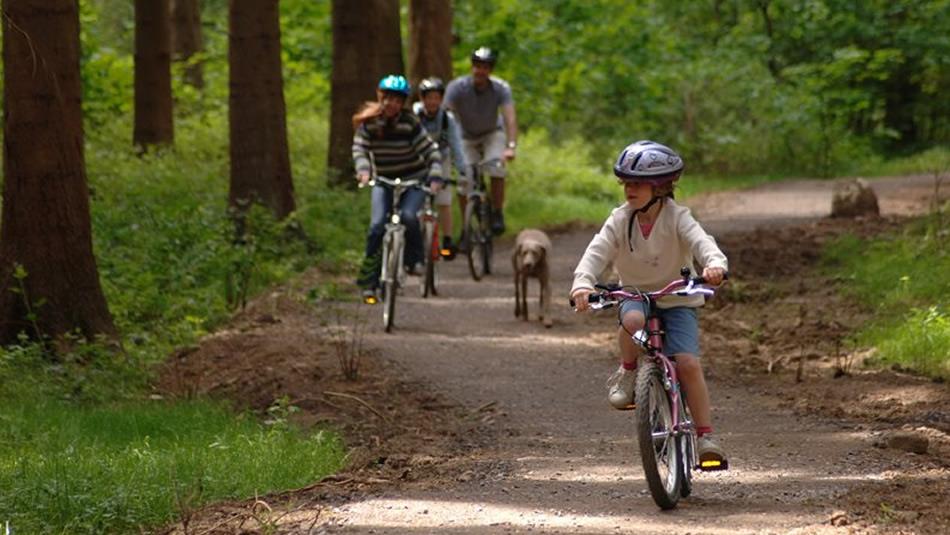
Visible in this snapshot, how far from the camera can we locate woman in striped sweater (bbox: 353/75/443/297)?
14742 mm

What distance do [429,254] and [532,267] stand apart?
137cm

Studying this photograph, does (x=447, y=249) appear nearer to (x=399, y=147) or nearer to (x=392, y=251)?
(x=399, y=147)

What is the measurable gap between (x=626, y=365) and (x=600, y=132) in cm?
3318

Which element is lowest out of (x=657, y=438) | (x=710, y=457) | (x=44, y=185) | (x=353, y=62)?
(x=710, y=457)

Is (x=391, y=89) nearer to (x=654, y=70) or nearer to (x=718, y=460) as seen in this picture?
(x=718, y=460)

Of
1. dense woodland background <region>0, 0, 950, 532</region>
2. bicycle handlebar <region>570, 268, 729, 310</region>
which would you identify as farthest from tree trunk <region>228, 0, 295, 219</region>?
bicycle handlebar <region>570, 268, 729, 310</region>

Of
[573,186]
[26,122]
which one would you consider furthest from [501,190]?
[573,186]

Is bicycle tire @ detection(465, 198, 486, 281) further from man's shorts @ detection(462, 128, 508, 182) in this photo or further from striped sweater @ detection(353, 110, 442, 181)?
striped sweater @ detection(353, 110, 442, 181)

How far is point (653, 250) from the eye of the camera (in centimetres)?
803

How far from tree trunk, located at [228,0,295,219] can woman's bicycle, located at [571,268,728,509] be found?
1153 cm

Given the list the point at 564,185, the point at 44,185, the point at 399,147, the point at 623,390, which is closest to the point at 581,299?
the point at 623,390

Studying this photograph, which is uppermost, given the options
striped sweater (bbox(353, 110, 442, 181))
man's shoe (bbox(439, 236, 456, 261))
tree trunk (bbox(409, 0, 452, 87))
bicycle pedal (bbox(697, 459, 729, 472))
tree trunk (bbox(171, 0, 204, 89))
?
tree trunk (bbox(171, 0, 204, 89))

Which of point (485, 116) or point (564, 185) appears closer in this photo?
point (485, 116)

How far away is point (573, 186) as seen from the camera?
3059 centimetres
